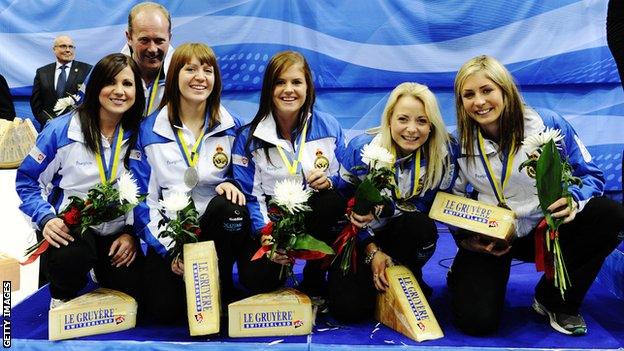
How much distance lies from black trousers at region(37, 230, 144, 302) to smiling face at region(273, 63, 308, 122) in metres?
0.95

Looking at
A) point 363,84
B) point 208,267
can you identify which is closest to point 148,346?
point 208,267

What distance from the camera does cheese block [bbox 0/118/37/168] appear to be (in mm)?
4504

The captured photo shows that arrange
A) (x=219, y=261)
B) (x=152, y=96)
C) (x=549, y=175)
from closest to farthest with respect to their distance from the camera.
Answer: (x=549, y=175), (x=219, y=261), (x=152, y=96)

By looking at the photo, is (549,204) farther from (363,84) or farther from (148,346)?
(363,84)

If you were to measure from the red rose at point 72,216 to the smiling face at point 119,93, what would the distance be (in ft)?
1.59

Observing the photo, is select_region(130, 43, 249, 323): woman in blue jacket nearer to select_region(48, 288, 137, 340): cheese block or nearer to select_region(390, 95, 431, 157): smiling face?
select_region(48, 288, 137, 340): cheese block

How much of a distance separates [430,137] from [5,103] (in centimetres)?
430

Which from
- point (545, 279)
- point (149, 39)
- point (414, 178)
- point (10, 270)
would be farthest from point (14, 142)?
point (545, 279)

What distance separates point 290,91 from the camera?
2646 mm

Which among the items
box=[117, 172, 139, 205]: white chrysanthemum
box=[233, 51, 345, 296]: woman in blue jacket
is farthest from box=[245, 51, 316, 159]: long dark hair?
Result: box=[117, 172, 139, 205]: white chrysanthemum

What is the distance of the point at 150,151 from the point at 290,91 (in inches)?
26.7

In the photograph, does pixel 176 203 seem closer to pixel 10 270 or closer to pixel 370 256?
pixel 370 256

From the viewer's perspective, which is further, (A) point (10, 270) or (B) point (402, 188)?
(A) point (10, 270)

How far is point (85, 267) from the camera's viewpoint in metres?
2.54
